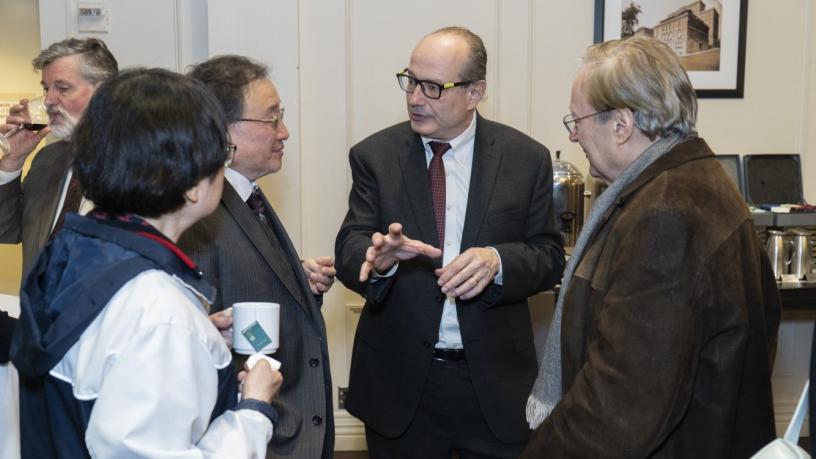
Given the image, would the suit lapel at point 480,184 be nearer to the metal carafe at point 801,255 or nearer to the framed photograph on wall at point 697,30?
the framed photograph on wall at point 697,30

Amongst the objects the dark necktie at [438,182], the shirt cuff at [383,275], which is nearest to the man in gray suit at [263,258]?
the shirt cuff at [383,275]

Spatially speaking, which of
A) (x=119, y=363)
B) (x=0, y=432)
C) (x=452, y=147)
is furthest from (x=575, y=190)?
(x=119, y=363)

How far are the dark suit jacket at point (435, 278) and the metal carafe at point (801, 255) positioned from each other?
5.69 feet

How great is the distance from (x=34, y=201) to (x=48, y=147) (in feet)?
0.66

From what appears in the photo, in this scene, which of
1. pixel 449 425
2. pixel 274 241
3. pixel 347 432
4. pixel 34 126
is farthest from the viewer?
pixel 347 432

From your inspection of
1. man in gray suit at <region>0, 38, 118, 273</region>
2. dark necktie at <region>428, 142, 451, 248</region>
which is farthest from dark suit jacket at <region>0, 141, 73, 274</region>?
dark necktie at <region>428, 142, 451, 248</region>

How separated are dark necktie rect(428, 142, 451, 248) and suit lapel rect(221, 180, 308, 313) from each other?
0.64 meters

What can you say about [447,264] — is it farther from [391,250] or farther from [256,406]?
[256,406]

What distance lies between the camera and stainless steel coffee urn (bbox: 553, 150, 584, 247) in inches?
149

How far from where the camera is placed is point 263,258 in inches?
81.1

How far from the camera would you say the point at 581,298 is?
1885mm

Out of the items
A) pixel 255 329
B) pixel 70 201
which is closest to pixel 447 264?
pixel 255 329

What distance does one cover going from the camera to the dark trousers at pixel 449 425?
8.38ft

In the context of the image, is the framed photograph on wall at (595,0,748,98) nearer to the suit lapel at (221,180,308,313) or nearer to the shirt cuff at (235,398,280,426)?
the suit lapel at (221,180,308,313)
